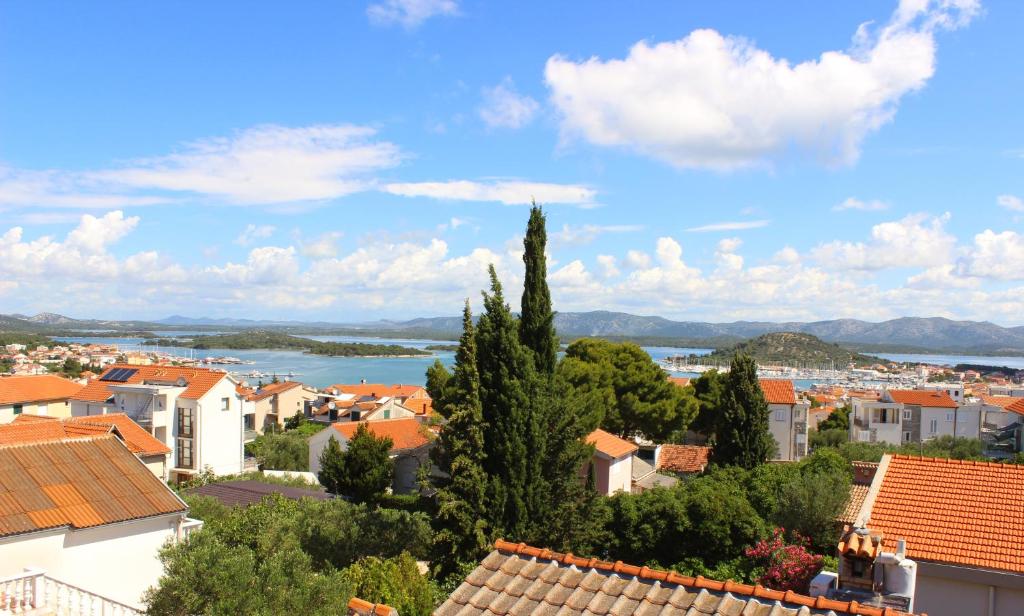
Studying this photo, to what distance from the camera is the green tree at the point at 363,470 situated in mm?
24922

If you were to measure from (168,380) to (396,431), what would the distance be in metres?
11.9

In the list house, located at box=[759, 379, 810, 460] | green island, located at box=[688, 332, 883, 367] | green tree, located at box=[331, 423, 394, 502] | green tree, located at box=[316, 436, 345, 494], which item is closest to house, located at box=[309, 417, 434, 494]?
green tree, located at box=[331, 423, 394, 502]

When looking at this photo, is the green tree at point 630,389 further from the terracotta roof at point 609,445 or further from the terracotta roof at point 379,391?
the terracotta roof at point 379,391

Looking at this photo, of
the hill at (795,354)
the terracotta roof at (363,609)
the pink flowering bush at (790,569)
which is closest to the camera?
the terracotta roof at (363,609)

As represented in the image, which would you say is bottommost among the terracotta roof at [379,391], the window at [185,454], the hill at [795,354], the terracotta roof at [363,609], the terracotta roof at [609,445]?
the hill at [795,354]

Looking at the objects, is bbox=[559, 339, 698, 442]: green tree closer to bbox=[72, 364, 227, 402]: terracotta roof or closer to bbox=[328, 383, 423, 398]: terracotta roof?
bbox=[72, 364, 227, 402]: terracotta roof

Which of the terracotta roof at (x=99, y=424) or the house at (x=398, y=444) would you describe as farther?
the house at (x=398, y=444)

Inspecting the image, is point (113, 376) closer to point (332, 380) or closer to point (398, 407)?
point (398, 407)

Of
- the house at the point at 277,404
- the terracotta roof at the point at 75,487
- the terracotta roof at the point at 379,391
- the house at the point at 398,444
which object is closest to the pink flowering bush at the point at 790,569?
the terracotta roof at the point at 75,487

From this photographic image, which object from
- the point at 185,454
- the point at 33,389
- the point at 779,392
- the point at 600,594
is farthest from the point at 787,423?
the point at 33,389

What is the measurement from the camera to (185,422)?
105 feet

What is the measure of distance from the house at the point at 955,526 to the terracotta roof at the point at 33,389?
43.9 metres

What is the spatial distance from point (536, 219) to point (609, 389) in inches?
693

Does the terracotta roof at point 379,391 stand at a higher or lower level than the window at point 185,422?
lower
